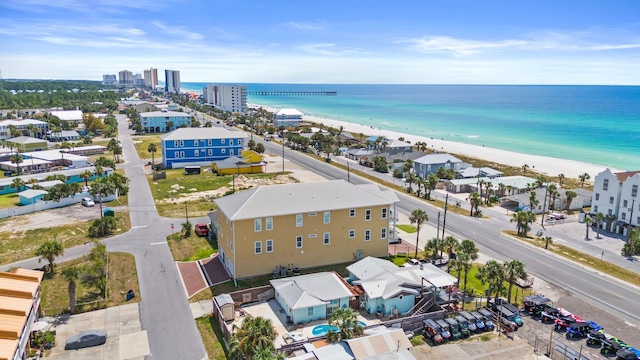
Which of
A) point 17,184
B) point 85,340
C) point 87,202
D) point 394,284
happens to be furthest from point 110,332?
point 17,184

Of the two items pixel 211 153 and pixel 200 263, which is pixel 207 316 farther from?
pixel 211 153

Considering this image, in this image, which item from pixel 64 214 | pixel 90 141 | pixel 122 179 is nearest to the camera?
pixel 64 214

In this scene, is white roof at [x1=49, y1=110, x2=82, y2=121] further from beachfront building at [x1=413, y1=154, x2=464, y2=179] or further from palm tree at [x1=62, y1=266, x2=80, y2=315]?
palm tree at [x1=62, y1=266, x2=80, y2=315]

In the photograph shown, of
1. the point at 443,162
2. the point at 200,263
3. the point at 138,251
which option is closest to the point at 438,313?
the point at 200,263

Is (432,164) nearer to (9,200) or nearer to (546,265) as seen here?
(546,265)

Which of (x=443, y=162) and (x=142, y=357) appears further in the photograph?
(x=443, y=162)

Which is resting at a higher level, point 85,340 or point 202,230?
point 202,230
